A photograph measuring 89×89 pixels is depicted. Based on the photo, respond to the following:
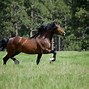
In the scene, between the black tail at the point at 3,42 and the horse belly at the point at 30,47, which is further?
the black tail at the point at 3,42

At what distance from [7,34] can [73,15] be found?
20316 mm

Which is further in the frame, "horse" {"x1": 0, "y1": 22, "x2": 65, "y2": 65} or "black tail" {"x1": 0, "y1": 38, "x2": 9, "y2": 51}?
"black tail" {"x1": 0, "y1": 38, "x2": 9, "y2": 51}

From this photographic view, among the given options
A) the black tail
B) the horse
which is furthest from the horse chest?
the black tail

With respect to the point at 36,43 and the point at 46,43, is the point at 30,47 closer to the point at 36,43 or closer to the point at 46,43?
the point at 36,43

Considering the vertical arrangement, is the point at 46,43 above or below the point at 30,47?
above

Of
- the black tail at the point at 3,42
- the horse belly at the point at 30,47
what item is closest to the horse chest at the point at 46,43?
the horse belly at the point at 30,47

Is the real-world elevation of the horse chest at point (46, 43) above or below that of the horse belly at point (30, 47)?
above

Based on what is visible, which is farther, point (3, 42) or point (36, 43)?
point (3, 42)

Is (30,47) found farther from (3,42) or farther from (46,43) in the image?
(3,42)

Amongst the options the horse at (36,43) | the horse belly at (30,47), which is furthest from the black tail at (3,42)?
the horse belly at (30,47)

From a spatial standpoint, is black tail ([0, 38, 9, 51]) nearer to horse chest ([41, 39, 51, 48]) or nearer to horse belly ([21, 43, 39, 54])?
horse belly ([21, 43, 39, 54])

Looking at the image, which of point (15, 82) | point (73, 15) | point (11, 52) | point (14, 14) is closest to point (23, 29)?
point (14, 14)

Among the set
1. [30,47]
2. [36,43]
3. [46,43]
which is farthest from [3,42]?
[46,43]

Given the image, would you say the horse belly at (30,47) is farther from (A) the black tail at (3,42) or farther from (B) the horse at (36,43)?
(A) the black tail at (3,42)
